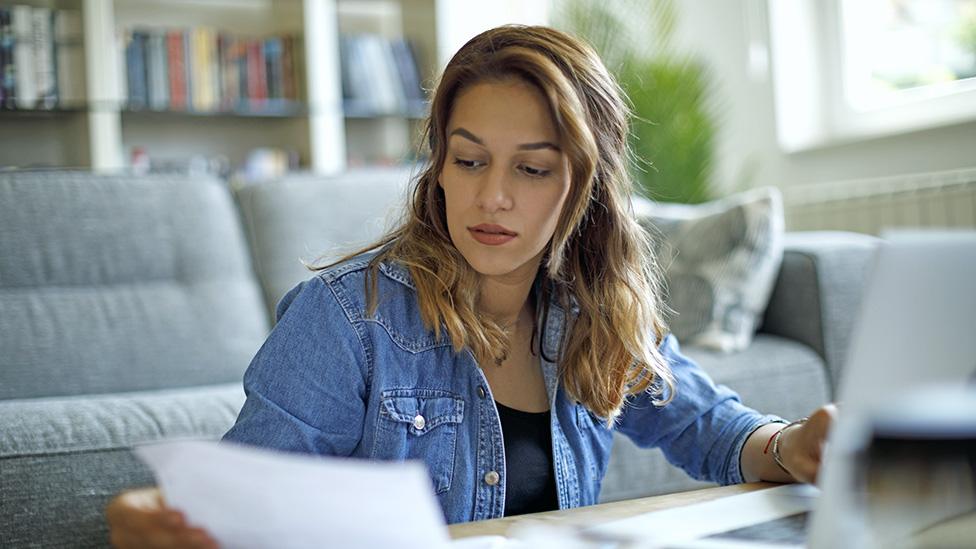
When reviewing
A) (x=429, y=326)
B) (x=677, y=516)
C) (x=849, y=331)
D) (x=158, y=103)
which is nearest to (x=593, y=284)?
(x=429, y=326)

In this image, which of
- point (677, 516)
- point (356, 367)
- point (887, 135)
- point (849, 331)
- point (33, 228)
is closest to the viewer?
point (677, 516)

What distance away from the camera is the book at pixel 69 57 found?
10.7 feet

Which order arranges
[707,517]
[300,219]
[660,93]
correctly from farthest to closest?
[660,93] → [300,219] → [707,517]

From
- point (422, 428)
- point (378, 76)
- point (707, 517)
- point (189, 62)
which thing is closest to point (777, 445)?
point (707, 517)

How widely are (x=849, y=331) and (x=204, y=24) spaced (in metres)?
2.65

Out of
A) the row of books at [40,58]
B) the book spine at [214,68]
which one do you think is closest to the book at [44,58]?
the row of books at [40,58]

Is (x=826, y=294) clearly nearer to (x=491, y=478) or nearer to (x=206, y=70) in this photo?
(x=491, y=478)

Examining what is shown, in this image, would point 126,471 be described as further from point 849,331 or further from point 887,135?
point 887,135

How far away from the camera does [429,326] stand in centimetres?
102

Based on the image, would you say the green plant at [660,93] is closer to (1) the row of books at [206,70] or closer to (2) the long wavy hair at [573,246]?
(1) the row of books at [206,70]

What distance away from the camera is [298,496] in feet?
1.61

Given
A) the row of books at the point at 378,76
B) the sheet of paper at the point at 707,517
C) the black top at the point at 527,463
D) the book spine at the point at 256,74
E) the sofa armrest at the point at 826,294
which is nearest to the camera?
the sheet of paper at the point at 707,517

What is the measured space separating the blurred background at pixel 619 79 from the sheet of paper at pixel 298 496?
8.48 feet

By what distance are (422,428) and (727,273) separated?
132 cm
